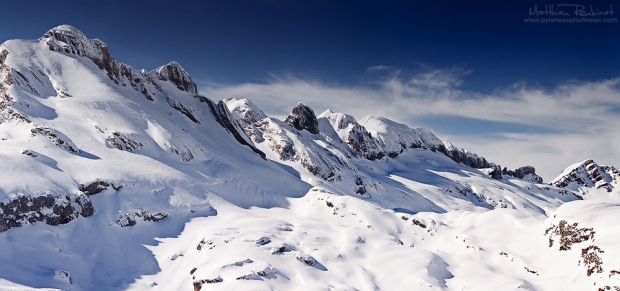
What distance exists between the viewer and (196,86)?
102500 mm

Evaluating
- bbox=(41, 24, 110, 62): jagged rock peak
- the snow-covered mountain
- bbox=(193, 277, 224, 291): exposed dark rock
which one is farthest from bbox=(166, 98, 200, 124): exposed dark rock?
bbox=(193, 277, 224, 291): exposed dark rock

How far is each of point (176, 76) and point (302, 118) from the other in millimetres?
49312

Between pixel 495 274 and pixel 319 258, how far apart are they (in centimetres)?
1856

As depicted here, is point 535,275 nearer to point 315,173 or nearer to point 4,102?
point 315,173

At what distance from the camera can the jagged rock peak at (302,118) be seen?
124000mm

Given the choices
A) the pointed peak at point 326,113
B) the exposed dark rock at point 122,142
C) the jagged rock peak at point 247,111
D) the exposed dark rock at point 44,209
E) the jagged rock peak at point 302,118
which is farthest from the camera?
the pointed peak at point 326,113

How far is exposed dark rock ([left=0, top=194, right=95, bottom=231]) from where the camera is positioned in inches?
1237

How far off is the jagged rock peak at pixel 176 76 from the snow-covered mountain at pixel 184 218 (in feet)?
24.8

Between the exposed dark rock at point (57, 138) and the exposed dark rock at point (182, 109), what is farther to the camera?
the exposed dark rock at point (182, 109)

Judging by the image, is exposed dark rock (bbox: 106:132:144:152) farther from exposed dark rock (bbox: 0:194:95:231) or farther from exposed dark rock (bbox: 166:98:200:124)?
exposed dark rock (bbox: 166:98:200:124)

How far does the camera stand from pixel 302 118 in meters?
126

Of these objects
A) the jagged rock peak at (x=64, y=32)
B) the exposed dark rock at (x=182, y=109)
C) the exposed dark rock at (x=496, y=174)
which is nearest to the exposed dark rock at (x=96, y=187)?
A: the exposed dark rock at (x=182, y=109)

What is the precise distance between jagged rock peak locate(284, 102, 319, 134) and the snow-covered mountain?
39.4 m

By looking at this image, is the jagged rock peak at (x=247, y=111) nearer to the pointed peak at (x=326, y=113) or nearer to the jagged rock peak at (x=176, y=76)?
the jagged rock peak at (x=176, y=76)
